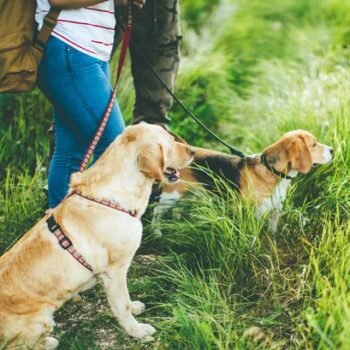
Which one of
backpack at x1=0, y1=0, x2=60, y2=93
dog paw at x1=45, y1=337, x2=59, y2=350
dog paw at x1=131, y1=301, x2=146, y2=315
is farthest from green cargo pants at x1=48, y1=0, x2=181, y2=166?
dog paw at x1=45, y1=337, x2=59, y2=350

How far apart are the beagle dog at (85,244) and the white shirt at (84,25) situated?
53 cm

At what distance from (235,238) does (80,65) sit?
1394 mm

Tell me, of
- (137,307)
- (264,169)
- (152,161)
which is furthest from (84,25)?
(264,169)

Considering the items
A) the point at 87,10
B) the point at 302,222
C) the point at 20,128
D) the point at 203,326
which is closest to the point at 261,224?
the point at 302,222

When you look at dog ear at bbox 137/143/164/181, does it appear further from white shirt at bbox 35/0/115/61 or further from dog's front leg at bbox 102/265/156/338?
white shirt at bbox 35/0/115/61

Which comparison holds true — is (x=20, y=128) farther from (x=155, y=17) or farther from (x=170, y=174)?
Answer: (x=170, y=174)

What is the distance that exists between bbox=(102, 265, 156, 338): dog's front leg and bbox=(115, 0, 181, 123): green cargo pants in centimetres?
159

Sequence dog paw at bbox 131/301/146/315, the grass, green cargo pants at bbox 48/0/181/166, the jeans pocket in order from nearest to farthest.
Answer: the grass
the jeans pocket
dog paw at bbox 131/301/146/315
green cargo pants at bbox 48/0/181/166

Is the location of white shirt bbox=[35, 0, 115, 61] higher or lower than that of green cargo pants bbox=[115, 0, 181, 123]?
higher

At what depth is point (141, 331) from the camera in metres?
3.38

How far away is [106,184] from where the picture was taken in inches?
127

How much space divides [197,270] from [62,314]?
34.9 inches

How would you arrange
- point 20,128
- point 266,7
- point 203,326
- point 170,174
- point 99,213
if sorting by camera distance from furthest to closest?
point 266,7 → point 20,128 → point 170,174 → point 99,213 → point 203,326

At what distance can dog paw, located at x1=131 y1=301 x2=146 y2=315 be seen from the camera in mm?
3631
